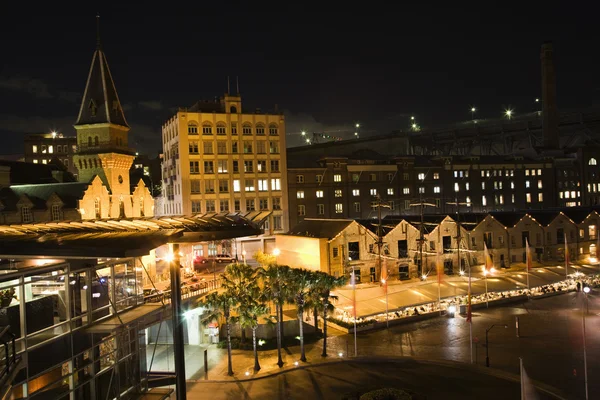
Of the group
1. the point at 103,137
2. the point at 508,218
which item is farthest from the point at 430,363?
the point at 103,137

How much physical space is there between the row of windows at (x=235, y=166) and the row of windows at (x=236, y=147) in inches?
59.6

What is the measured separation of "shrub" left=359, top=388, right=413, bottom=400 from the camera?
27.0 m

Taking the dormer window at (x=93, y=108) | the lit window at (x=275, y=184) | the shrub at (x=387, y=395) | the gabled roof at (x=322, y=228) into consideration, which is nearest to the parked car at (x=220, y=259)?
the gabled roof at (x=322, y=228)

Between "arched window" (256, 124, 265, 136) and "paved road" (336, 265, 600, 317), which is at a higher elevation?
"arched window" (256, 124, 265, 136)

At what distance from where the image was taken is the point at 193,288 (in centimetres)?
4450

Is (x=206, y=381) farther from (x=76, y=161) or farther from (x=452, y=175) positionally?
(x=452, y=175)

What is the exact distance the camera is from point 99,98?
6794 centimetres

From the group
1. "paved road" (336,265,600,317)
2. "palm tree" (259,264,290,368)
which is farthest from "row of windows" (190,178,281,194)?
"palm tree" (259,264,290,368)

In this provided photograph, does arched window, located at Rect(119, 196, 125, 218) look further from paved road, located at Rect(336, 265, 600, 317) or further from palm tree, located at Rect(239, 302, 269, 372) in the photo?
palm tree, located at Rect(239, 302, 269, 372)

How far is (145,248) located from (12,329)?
4598 mm

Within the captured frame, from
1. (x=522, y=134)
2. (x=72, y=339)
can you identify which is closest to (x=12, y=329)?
(x=72, y=339)

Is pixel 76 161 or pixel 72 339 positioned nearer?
pixel 72 339

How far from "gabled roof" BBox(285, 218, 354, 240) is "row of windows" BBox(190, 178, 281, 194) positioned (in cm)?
1353

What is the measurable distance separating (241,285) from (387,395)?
1306cm
